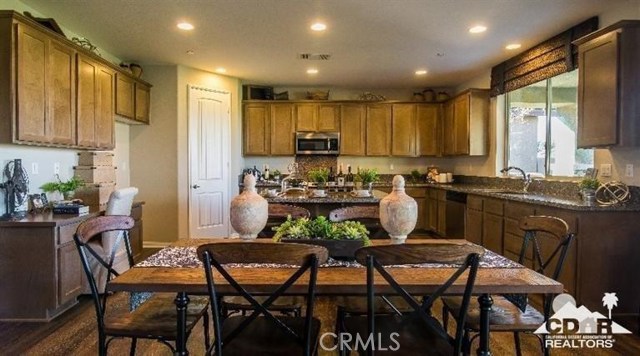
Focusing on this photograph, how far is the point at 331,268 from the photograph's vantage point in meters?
1.77

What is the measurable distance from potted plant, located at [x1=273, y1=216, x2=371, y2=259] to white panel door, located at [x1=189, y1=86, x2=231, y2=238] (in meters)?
4.40

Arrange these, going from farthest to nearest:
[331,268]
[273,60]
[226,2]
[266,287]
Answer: [273,60], [226,2], [331,268], [266,287]

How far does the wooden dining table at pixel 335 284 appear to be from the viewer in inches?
60.8

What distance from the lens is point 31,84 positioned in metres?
3.26

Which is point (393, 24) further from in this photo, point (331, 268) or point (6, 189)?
point (6, 189)

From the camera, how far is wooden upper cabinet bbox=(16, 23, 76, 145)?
3.16 meters

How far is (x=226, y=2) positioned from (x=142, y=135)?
3004mm

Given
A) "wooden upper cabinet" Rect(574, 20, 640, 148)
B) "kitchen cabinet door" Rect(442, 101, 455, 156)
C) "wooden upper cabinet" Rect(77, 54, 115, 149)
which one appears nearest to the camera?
"wooden upper cabinet" Rect(574, 20, 640, 148)

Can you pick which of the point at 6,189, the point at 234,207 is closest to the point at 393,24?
the point at 234,207

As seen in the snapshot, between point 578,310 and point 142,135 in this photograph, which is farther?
point 142,135

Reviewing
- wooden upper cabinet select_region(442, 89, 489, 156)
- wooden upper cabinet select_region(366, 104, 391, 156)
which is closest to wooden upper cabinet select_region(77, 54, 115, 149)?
wooden upper cabinet select_region(366, 104, 391, 156)

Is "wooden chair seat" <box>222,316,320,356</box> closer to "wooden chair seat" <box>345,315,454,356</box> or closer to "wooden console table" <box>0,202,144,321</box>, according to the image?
"wooden chair seat" <box>345,315,454,356</box>

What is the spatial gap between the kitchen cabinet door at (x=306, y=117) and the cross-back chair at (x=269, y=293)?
18.7 feet

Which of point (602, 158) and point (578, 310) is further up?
point (602, 158)
